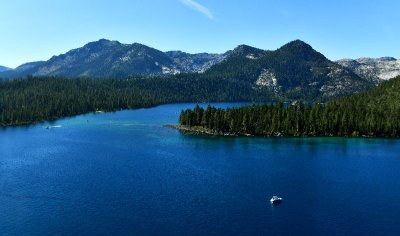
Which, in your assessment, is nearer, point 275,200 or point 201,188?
point 275,200

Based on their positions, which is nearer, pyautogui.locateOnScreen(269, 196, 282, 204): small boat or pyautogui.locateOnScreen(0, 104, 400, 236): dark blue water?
pyautogui.locateOnScreen(0, 104, 400, 236): dark blue water

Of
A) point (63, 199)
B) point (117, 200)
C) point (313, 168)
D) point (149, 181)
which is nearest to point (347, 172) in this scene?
point (313, 168)

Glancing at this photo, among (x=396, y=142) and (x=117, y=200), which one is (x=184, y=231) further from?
(x=396, y=142)

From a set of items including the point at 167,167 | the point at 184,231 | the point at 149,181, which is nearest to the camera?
the point at 184,231

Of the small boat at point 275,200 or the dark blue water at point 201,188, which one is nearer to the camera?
the dark blue water at point 201,188

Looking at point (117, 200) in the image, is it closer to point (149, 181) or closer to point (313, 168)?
point (149, 181)

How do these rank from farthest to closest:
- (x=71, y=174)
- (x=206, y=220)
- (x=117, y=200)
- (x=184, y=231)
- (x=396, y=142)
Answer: (x=396, y=142) → (x=71, y=174) → (x=117, y=200) → (x=206, y=220) → (x=184, y=231)

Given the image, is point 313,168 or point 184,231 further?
point 313,168

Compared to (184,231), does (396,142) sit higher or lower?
higher
